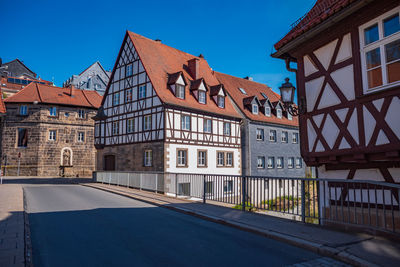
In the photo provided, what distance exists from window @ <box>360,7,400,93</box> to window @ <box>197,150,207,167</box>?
1781 cm

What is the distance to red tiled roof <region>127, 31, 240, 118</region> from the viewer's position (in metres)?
23.5

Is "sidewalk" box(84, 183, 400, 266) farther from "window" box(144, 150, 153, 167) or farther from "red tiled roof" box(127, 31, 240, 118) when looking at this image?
"red tiled roof" box(127, 31, 240, 118)

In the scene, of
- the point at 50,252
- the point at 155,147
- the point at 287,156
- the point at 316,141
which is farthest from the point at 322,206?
the point at 287,156

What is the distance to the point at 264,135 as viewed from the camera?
97.3 ft

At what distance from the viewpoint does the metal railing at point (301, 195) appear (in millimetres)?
6512

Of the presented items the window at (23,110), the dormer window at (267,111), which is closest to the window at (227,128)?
the dormer window at (267,111)

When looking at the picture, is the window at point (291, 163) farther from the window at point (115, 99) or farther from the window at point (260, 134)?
the window at point (115, 99)

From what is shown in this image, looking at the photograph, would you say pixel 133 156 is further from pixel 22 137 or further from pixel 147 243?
pixel 22 137

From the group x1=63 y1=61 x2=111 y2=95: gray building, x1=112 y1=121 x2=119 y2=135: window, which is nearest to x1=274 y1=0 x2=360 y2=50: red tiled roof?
x1=112 y1=121 x2=119 y2=135: window

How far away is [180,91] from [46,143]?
20532 mm

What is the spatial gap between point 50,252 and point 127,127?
66.7 ft

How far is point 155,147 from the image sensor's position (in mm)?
22234

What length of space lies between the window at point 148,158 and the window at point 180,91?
4.95 m

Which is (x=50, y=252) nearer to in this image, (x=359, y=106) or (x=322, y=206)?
(x=322, y=206)
